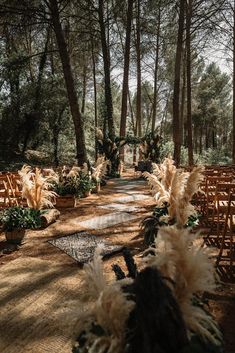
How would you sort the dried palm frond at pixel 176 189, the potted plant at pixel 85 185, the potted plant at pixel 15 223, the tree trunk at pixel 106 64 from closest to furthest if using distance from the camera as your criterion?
the dried palm frond at pixel 176 189, the potted plant at pixel 15 223, the potted plant at pixel 85 185, the tree trunk at pixel 106 64

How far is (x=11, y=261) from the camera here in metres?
5.23

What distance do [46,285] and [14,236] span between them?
6.52ft

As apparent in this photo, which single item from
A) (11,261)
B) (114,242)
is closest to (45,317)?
(11,261)

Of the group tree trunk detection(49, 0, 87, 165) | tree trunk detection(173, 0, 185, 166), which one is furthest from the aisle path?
tree trunk detection(173, 0, 185, 166)

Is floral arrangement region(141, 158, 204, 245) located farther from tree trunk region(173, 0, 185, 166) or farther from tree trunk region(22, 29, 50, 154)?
tree trunk region(22, 29, 50, 154)

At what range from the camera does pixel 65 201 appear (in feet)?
30.5

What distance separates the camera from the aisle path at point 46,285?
3105 mm

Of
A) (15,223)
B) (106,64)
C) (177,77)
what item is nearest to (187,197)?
(15,223)

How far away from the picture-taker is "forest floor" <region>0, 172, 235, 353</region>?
121 inches

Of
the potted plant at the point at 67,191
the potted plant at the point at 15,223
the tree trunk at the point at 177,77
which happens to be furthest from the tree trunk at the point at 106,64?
the potted plant at the point at 15,223

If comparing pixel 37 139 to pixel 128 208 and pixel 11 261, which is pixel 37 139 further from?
pixel 11 261

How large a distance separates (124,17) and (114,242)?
16.4 meters

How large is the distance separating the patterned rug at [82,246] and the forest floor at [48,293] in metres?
0.13

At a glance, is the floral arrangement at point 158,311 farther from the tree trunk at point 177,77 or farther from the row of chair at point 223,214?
the tree trunk at point 177,77
